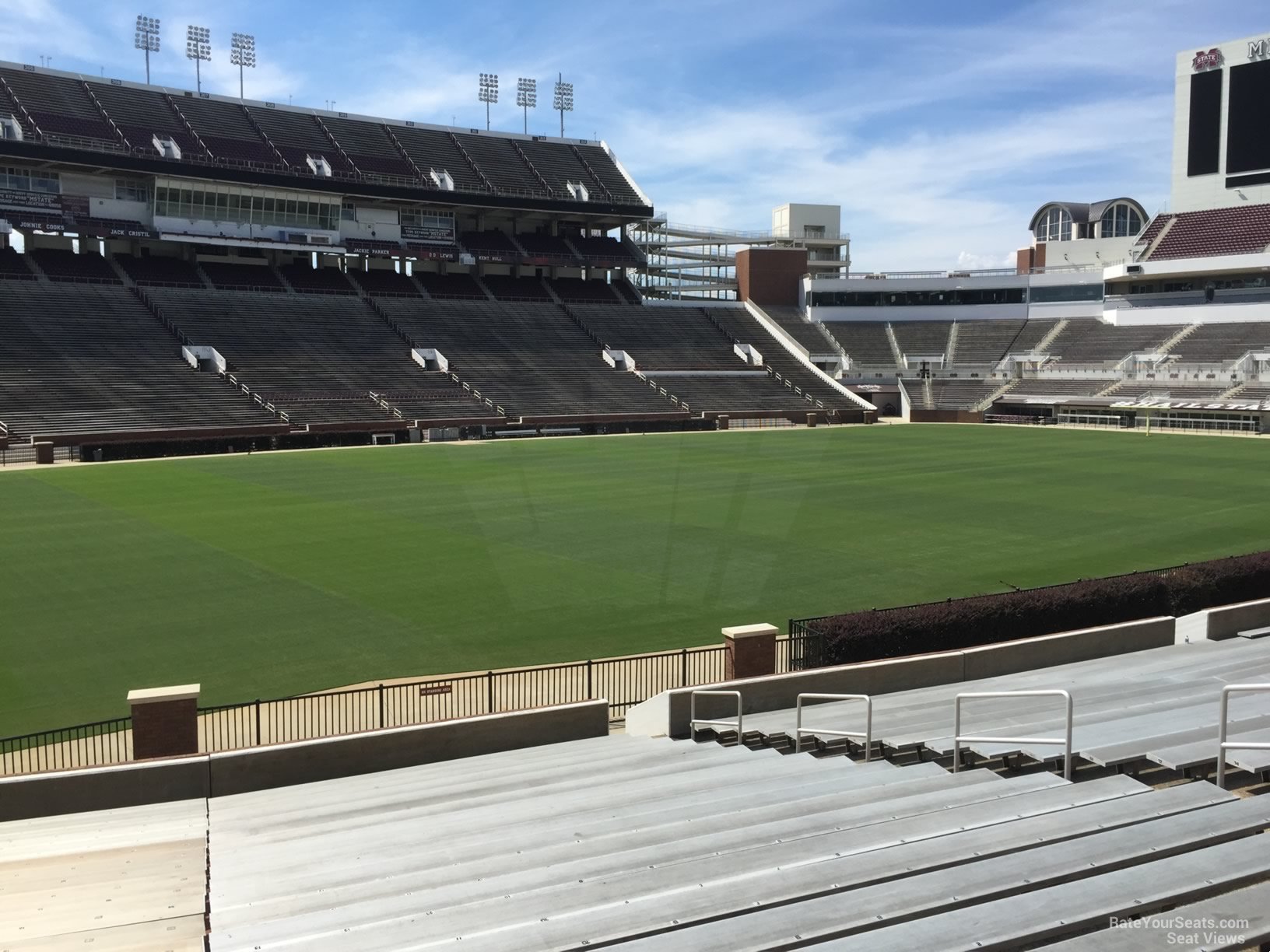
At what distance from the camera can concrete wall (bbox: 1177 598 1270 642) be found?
643 inches

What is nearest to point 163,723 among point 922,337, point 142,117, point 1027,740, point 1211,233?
point 1027,740

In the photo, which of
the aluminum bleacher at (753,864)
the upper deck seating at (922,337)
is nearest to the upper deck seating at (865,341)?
the upper deck seating at (922,337)

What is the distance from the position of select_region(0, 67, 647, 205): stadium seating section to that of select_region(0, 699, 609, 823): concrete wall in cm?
6957

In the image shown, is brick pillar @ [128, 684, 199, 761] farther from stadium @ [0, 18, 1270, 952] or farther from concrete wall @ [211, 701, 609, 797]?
concrete wall @ [211, 701, 609, 797]

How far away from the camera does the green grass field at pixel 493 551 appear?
58.2 feet

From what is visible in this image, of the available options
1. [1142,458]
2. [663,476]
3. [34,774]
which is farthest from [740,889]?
[1142,458]

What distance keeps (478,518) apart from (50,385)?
36620 millimetres

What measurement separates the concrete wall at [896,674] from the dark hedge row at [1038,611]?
2.40 ft

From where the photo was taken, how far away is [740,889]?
5.46 m

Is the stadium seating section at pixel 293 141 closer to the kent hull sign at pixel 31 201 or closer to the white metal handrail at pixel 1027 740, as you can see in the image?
the kent hull sign at pixel 31 201

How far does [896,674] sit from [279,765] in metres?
8.05

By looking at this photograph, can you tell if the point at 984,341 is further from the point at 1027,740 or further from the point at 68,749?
the point at 1027,740

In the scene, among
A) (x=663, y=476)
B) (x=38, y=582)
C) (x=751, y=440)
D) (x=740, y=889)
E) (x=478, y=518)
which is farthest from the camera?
(x=751, y=440)

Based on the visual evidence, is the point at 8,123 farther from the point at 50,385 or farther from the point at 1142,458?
the point at 1142,458
